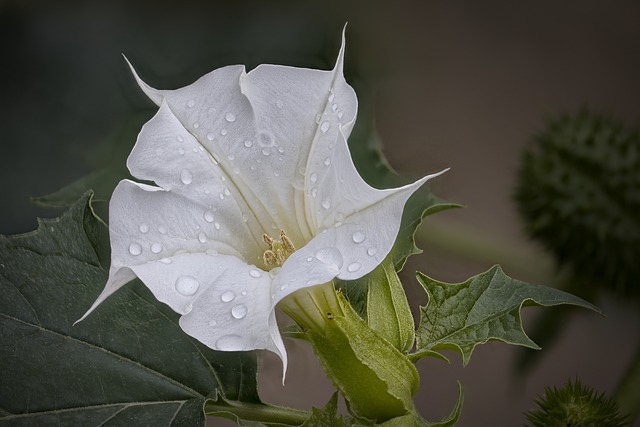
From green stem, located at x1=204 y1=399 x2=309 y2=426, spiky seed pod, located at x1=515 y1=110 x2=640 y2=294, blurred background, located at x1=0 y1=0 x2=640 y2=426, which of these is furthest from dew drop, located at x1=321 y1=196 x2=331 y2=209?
spiky seed pod, located at x1=515 y1=110 x2=640 y2=294

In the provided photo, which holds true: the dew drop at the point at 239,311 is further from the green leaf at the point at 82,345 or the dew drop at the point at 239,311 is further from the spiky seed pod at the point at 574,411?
the spiky seed pod at the point at 574,411

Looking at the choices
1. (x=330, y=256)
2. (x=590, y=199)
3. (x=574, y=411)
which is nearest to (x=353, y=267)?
(x=330, y=256)

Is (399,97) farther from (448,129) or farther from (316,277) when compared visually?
(316,277)

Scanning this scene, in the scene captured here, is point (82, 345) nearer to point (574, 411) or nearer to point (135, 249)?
point (135, 249)

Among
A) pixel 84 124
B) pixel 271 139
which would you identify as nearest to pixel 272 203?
pixel 271 139

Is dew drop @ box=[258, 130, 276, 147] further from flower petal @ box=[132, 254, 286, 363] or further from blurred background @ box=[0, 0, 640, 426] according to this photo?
blurred background @ box=[0, 0, 640, 426]

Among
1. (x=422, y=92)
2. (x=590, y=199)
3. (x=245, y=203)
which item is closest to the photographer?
(x=245, y=203)

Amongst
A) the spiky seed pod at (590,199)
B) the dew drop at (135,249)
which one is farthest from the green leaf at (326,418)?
the spiky seed pod at (590,199)
